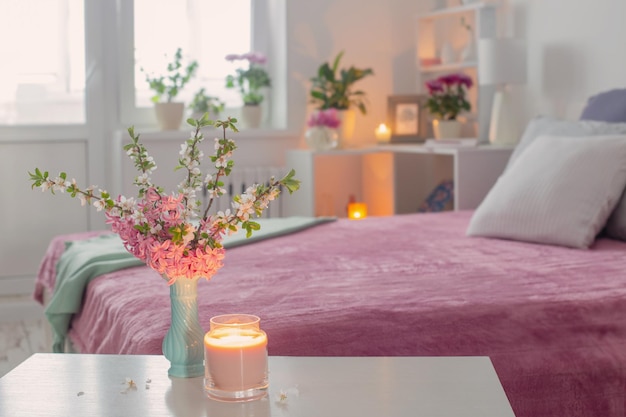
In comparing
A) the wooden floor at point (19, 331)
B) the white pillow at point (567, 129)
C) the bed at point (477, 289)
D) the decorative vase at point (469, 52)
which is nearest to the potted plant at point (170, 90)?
the wooden floor at point (19, 331)

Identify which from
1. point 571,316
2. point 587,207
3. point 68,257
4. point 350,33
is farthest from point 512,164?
point 350,33

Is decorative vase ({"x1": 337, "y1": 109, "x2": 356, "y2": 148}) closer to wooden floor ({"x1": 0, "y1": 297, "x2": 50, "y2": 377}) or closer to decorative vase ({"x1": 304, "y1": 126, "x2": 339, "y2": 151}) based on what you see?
decorative vase ({"x1": 304, "y1": 126, "x2": 339, "y2": 151})

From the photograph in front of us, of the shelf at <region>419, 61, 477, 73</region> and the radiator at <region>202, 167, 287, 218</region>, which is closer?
the shelf at <region>419, 61, 477, 73</region>

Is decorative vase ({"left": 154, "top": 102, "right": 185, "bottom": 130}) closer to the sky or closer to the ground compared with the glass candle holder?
closer to the sky

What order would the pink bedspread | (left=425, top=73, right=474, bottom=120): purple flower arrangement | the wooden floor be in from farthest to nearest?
(left=425, top=73, right=474, bottom=120): purple flower arrangement
the wooden floor
the pink bedspread

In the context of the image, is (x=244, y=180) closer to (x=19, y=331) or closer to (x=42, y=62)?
(x=42, y=62)

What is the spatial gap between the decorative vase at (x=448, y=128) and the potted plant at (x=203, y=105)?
978 millimetres

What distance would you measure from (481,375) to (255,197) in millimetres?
422

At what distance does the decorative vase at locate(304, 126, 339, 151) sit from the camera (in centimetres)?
427

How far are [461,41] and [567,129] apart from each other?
5.27 feet

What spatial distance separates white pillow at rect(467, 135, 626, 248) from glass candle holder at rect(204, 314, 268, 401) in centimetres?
151

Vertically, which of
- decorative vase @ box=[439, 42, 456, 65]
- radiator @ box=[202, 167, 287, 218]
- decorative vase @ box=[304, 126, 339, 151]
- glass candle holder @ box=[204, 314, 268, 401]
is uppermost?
decorative vase @ box=[439, 42, 456, 65]

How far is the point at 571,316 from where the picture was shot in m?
2.02

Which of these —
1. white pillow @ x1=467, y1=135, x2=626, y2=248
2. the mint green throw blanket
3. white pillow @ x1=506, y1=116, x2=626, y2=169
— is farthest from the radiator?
white pillow @ x1=467, y1=135, x2=626, y2=248
